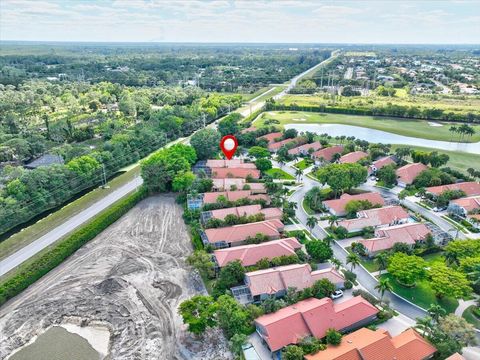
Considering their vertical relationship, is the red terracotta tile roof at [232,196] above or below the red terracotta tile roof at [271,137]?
below

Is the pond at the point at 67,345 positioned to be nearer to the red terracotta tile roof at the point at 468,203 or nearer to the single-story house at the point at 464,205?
the single-story house at the point at 464,205

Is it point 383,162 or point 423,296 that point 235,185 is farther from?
point 423,296

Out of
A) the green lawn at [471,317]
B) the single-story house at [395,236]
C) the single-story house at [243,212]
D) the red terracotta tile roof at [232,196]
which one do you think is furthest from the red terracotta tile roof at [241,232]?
the green lawn at [471,317]

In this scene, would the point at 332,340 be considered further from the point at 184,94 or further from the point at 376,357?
the point at 184,94

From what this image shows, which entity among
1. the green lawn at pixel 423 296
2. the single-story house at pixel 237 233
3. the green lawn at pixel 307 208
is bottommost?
the green lawn at pixel 307 208

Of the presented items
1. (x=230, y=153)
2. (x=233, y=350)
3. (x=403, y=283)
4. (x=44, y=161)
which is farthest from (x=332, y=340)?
(x=44, y=161)

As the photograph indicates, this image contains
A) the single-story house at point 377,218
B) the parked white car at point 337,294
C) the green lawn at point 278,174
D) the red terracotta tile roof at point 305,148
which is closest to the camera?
the parked white car at point 337,294

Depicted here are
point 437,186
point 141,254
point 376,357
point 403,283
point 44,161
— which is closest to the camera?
point 376,357

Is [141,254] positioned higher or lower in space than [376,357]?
lower
